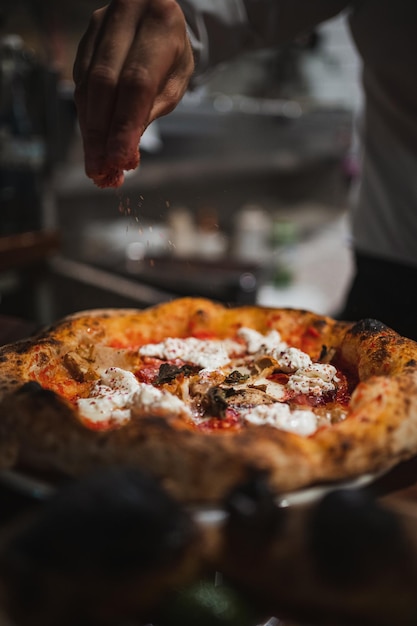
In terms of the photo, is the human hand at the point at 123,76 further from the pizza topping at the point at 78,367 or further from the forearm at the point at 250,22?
the forearm at the point at 250,22

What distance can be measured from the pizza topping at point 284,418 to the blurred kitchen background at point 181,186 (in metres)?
0.61

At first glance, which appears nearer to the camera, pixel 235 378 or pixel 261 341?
pixel 235 378

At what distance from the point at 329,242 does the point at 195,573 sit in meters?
6.24

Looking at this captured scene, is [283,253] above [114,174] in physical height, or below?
below

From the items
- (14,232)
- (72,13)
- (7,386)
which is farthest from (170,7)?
(14,232)

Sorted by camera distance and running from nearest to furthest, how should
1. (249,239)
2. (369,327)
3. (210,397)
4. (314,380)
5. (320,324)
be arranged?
1. (210,397)
2. (314,380)
3. (369,327)
4. (320,324)
5. (249,239)

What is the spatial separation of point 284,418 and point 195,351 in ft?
1.54

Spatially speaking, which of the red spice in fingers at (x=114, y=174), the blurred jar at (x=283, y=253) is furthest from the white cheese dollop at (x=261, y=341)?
the blurred jar at (x=283, y=253)

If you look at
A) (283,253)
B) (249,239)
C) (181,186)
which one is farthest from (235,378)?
(181,186)

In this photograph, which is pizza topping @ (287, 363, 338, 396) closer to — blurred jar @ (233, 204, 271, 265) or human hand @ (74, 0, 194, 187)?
human hand @ (74, 0, 194, 187)

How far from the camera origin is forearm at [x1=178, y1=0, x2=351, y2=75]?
209 centimetres

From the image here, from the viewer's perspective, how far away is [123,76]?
46.3 inches

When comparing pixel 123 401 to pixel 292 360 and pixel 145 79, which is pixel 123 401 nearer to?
pixel 292 360

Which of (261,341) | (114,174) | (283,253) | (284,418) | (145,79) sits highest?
(145,79)
